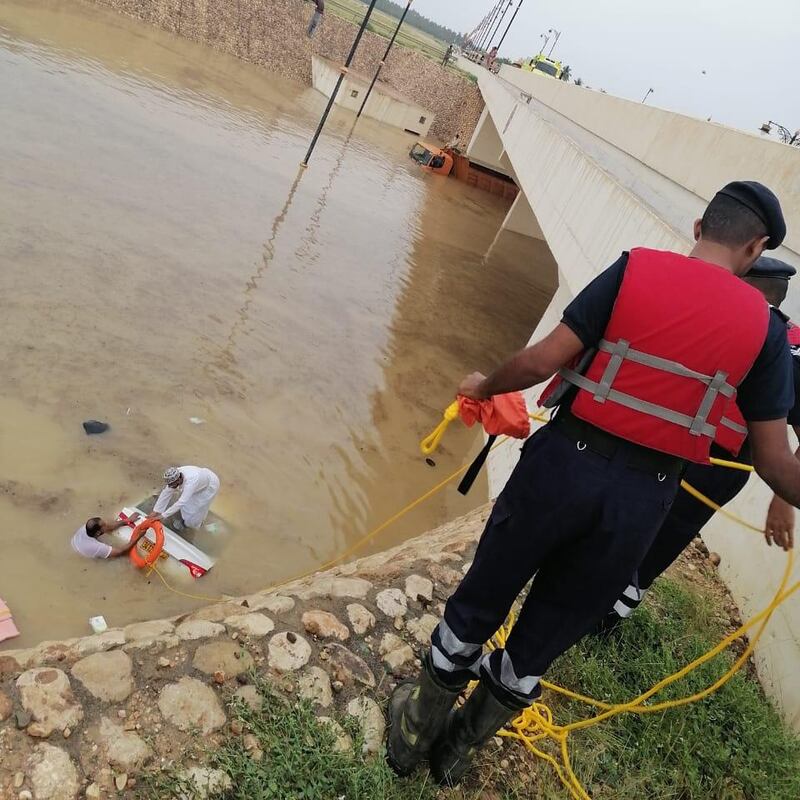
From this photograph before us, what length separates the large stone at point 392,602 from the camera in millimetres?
3963

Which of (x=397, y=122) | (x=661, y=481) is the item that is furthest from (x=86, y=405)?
(x=397, y=122)

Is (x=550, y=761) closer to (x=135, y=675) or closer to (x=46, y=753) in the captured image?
(x=135, y=675)

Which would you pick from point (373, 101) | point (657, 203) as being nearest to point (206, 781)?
point (657, 203)

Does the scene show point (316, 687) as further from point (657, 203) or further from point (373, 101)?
point (373, 101)

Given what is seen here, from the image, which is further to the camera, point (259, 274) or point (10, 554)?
point (259, 274)

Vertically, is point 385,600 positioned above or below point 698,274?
below

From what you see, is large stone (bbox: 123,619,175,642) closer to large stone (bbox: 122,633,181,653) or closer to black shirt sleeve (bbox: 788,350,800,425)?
large stone (bbox: 122,633,181,653)

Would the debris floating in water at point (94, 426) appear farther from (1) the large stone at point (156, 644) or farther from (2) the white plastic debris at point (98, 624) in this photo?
(1) the large stone at point (156, 644)

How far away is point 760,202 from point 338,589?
3161 mm

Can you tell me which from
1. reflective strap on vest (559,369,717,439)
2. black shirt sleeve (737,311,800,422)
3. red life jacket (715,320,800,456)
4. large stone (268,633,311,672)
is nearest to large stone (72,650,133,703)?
large stone (268,633,311,672)

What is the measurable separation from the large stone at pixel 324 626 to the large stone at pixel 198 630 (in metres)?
0.49

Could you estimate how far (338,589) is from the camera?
13.2 ft

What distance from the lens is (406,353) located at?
11562 mm

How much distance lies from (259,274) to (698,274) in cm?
1090
